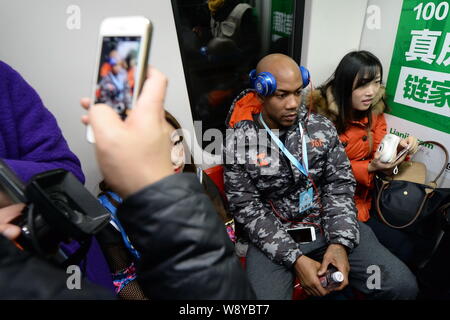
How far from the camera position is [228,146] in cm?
178

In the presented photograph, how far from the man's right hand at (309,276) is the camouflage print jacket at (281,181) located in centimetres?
13

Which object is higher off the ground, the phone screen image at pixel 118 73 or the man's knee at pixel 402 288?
the phone screen image at pixel 118 73

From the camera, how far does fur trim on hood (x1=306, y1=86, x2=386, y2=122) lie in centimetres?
212

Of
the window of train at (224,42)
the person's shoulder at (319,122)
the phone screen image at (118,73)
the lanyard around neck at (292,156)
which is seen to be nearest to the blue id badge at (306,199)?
the lanyard around neck at (292,156)

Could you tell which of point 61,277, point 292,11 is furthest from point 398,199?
point 61,277

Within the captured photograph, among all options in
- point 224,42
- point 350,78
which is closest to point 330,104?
point 350,78

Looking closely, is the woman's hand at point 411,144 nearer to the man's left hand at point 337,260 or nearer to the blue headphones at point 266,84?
the man's left hand at point 337,260

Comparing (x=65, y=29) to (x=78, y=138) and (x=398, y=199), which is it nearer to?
(x=78, y=138)

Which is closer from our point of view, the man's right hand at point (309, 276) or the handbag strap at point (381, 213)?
the man's right hand at point (309, 276)

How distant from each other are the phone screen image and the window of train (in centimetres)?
124

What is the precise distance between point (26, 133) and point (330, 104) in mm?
1977

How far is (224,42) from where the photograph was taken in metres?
2.11

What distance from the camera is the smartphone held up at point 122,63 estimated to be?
2.06 feet

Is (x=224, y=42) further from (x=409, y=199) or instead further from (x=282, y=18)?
(x=409, y=199)
